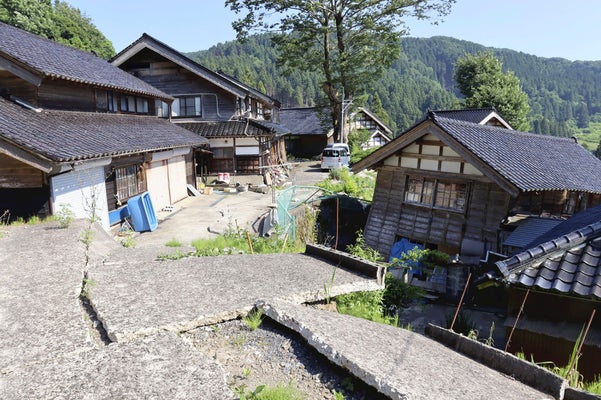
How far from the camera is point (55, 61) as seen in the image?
13.1m

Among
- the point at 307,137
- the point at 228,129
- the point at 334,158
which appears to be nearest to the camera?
the point at 228,129

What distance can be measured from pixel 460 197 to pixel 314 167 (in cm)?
2070

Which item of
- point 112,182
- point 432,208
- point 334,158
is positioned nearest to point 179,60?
point 334,158

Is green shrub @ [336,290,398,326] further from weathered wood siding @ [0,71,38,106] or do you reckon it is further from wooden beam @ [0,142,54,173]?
weathered wood siding @ [0,71,38,106]

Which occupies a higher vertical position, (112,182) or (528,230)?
(112,182)

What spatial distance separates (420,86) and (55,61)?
137422 mm

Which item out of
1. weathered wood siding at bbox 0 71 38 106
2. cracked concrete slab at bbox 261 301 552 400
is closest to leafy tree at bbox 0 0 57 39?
weathered wood siding at bbox 0 71 38 106

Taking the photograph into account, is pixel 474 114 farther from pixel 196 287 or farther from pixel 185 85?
pixel 196 287

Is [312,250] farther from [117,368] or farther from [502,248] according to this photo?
[502,248]

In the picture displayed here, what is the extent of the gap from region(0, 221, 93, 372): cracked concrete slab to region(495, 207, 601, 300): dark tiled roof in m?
4.63

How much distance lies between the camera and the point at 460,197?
11.6m

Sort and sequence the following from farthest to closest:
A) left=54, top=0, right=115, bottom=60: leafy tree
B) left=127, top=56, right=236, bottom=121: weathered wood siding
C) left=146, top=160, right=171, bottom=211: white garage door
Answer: left=54, top=0, right=115, bottom=60: leafy tree
left=127, top=56, right=236, bottom=121: weathered wood siding
left=146, top=160, right=171, bottom=211: white garage door

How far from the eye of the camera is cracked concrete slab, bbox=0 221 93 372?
3334 mm

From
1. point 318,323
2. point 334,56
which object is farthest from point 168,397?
point 334,56
